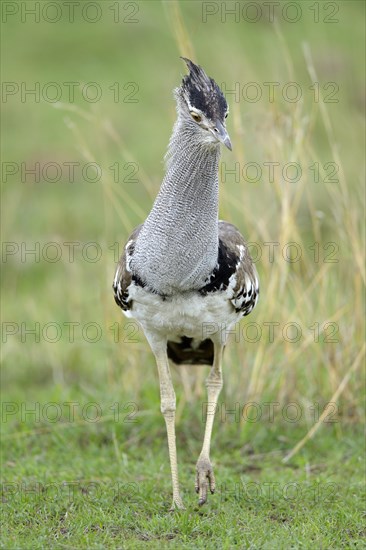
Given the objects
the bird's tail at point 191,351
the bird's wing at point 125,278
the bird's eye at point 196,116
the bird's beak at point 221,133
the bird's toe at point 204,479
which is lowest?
the bird's toe at point 204,479

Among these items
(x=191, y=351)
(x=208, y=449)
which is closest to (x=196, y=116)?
(x=191, y=351)

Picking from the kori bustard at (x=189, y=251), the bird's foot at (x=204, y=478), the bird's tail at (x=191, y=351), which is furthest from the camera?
the bird's tail at (x=191, y=351)

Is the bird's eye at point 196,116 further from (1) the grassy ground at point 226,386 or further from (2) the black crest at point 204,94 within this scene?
(1) the grassy ground at point 226,386

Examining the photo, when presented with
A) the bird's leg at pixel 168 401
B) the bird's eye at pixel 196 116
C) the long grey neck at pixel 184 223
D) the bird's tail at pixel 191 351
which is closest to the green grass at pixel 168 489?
the bird's leg at pixel 168 401

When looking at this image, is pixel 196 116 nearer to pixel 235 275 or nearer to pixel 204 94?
pixel 204 94

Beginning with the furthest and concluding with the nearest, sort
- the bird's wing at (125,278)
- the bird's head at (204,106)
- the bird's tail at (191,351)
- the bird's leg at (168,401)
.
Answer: the bird's tail at (191,351), the bird's leg at (168,401), the bird's wing at (125,278), the bird's head at (204,106)

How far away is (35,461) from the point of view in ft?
18.4

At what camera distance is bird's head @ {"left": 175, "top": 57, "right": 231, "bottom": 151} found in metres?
4.29

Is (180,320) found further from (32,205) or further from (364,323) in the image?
(32,205)

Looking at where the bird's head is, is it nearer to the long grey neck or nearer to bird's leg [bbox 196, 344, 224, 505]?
the long grey neck

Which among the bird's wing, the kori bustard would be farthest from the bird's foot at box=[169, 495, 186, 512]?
the bird's wing

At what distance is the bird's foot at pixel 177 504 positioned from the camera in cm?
472

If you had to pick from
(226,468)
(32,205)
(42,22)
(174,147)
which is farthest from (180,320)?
(42,22)

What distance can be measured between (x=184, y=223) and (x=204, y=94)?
0.63 metres
